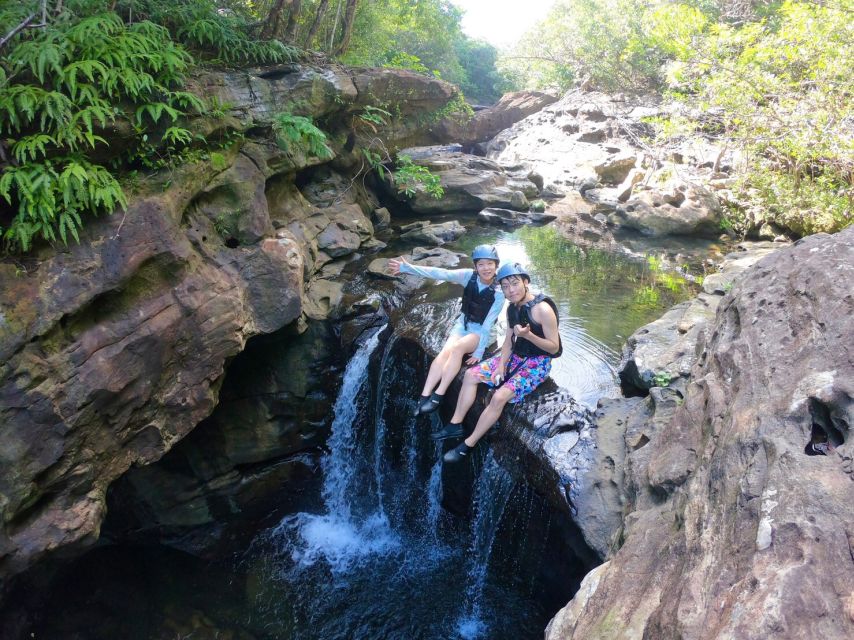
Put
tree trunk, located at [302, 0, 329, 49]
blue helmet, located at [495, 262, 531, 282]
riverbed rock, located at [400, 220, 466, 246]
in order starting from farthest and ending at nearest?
riverbed rock, located at [400, 220, 466, 246] < tree trunk, located at [302, 0, 329, 49] < blue helmet, located at [495, 262, 531, 282]

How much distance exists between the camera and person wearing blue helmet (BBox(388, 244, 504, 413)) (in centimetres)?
581

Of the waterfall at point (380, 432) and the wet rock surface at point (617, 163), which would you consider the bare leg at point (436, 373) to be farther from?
the wet rock surface at point (617, 163)

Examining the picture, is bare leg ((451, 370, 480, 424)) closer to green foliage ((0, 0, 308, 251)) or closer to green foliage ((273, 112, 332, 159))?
green foliage ((0, 0, 308, 251))

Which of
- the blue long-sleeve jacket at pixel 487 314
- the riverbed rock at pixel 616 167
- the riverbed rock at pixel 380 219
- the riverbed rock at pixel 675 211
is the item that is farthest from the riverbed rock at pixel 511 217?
the blue long-sleeve jacket at pixel 487 314

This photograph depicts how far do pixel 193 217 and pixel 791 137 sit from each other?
10637 mm

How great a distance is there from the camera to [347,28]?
9.92m

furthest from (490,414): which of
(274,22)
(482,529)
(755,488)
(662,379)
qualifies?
(274,22)

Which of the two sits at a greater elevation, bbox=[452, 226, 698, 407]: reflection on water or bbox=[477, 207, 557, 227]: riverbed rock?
bbox=[477, 207, 557, 227]: riverbed rock

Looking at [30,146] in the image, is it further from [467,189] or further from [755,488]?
[467,189]

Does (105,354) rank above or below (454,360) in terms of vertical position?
below

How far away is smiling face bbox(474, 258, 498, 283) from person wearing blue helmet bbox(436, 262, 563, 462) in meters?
0.35

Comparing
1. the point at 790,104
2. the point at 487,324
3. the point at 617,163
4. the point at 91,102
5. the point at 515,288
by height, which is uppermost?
the point at 790,104

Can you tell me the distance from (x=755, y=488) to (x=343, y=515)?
583 centimetres

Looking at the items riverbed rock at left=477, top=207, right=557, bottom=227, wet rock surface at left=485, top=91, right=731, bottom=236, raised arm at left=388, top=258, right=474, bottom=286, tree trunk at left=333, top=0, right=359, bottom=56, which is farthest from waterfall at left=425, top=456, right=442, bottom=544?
wet rock surface at left=485, top=91, right=731, bottom=236
